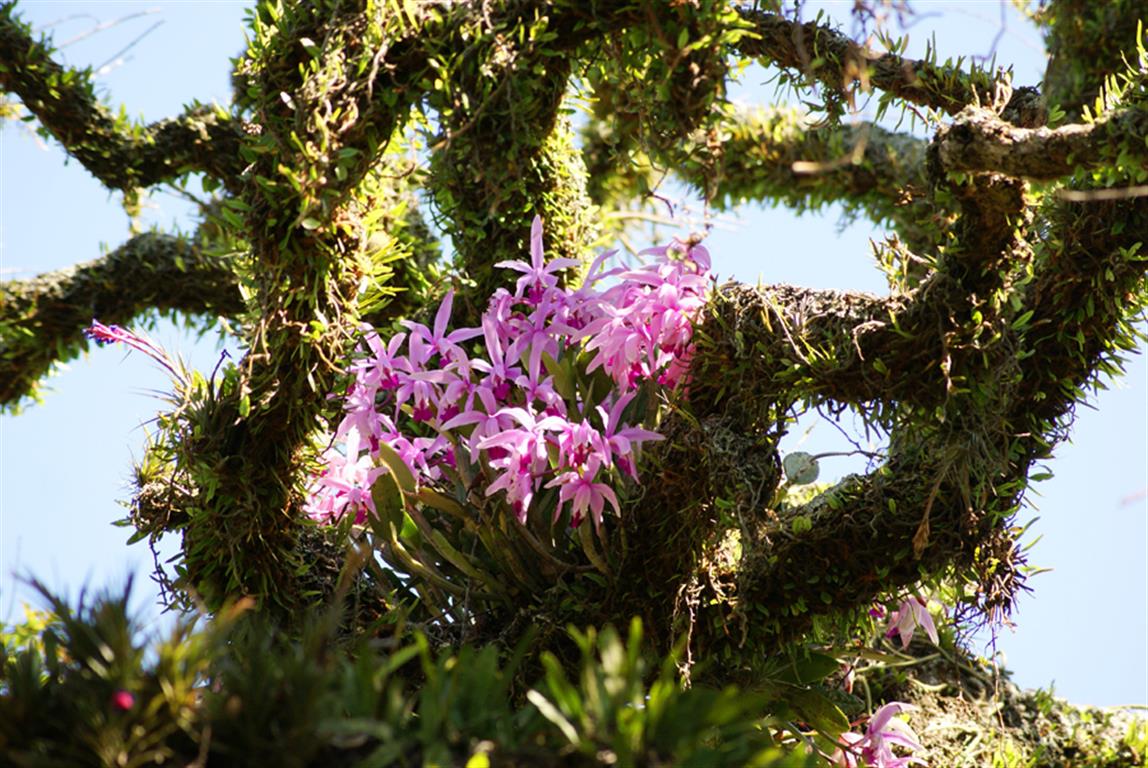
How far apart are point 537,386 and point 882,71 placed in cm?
60

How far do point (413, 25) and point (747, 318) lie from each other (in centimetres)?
57

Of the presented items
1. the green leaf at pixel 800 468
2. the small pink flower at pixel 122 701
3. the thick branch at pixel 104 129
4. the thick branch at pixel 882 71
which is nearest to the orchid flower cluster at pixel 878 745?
the green leaf at pixel 800 468

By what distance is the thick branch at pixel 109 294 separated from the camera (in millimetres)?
2938

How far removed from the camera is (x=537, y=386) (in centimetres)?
158

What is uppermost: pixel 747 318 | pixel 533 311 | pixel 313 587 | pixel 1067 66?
pixel 1067 66

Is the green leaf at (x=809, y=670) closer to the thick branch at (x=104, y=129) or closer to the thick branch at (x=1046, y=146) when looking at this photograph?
the thick branch at (x=1046, y=146)

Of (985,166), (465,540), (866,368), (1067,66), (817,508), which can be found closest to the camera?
(985,166)

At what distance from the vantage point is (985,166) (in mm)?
1233

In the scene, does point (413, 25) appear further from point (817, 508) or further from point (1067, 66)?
point (1067, 66)

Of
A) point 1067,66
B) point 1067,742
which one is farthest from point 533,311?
point 1067,66

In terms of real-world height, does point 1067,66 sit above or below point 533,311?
above

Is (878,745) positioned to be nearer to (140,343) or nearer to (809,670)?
(809,670)

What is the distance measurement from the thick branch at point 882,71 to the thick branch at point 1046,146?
28cm

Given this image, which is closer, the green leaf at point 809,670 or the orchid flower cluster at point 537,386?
the orchid flower cluster at point 537,386
